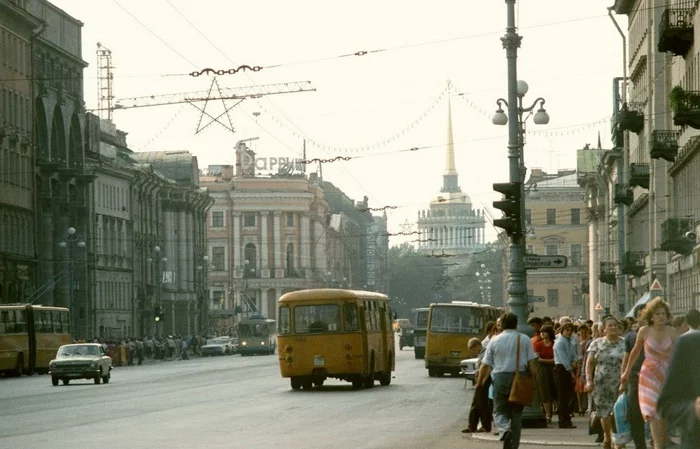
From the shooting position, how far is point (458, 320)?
54.8 metres

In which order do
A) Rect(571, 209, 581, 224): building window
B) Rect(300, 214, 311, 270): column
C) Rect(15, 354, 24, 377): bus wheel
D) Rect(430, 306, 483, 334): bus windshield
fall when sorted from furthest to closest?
Rect(300, 214, 311, 270): column → Rect(571, 209, 581, 224): building window → Rect(15, 354, 24, 377): bus wheel → Rect(430, 306, 483, 334): bus windshield

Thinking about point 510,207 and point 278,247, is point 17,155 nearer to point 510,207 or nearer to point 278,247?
point 510,207

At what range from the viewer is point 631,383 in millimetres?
17031

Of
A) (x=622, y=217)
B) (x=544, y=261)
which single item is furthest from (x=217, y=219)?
(x=544, y=261)

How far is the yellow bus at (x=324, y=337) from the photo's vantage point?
4175 cm

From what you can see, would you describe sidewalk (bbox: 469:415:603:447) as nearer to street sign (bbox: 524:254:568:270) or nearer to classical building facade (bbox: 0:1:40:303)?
street sign (bbox: 524:254:568:270)

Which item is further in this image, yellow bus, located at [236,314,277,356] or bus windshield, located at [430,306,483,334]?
yellow bus, located at [236,314,277,356]

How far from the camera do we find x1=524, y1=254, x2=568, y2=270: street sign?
26.4 metres

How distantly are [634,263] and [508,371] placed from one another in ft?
167

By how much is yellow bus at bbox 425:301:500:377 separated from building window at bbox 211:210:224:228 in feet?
Answer: 393

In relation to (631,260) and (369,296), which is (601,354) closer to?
(369,296)

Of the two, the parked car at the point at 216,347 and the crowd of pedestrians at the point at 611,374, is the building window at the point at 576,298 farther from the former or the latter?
the crowd of pedestrians at the point at 611,374

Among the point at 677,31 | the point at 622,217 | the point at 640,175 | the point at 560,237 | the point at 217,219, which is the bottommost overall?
the point at 622,217

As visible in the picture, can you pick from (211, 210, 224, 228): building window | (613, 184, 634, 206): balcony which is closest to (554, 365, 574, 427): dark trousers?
(613, 184, 634, 206): balcony
